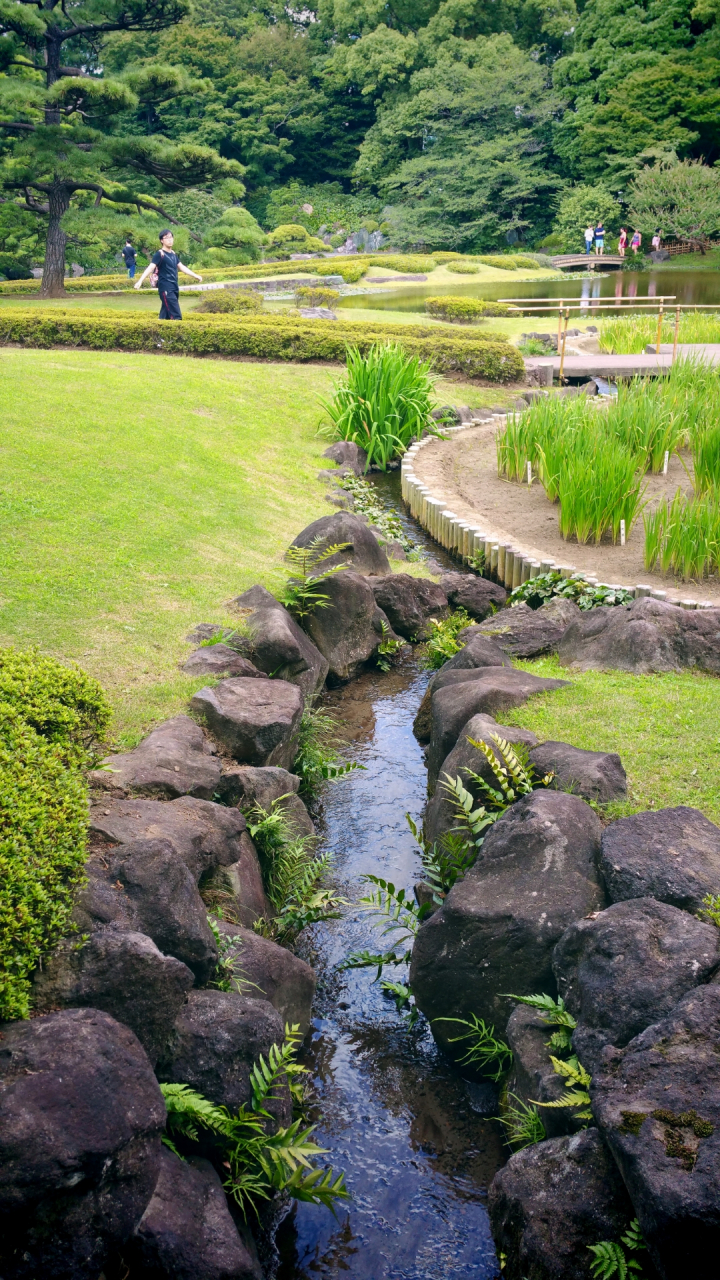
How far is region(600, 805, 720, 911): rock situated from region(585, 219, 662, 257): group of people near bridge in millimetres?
36158

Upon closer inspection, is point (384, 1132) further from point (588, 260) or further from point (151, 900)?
point (588, 260)

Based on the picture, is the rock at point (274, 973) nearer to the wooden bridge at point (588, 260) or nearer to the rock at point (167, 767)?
the rock at point (167, 767)

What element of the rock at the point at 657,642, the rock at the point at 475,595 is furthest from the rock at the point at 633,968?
the rock at the point at 475,595

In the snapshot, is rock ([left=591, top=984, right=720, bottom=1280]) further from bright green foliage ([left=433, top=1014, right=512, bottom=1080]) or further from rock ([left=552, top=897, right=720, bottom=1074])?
bright green foliage ([left=433, top=1014, right=512, bottom=1080])

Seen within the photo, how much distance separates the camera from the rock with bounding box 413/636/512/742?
19.8 ft

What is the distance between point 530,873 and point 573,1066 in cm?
84

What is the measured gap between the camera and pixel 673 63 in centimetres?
3756

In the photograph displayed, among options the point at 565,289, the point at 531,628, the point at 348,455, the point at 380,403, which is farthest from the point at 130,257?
the point at 531,628

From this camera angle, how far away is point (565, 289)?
93.4 ft

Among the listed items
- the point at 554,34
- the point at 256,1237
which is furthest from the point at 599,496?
the point at 554,34

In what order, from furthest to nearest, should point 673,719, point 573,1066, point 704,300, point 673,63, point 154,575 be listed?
point 673,63 → point 704,300 → point 154,575 → point 673,719 → point 573,1066

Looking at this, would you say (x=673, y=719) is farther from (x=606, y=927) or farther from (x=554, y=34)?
(x=554, y=34)

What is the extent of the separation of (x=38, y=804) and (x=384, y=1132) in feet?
6.22

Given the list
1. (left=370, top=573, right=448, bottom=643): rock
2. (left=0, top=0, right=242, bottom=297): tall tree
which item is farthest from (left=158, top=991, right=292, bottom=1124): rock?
(left=0, top=0, right=242, bottom=297): tall tree
